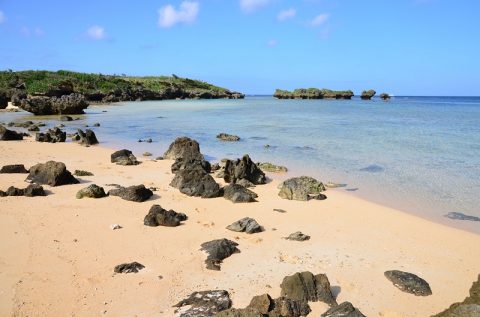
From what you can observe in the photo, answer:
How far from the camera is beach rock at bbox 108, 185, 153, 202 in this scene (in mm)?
9523

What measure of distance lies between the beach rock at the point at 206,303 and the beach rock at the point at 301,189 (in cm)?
527

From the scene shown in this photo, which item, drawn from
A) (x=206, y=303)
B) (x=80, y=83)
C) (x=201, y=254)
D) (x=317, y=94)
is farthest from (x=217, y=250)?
(x=317, y=94)

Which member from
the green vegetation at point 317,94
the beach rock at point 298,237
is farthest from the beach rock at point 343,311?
the green vegetation at point 317,94

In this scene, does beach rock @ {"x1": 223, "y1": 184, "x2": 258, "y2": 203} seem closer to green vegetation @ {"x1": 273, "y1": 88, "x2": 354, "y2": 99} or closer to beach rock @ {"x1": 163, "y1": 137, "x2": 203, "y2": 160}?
beach rock @ {"x1": 163, "y1": 137, "x2": 203, "y2": 160}

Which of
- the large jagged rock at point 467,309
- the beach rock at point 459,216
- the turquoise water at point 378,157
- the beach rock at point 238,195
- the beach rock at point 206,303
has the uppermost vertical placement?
the large jagged rock at point 467,309

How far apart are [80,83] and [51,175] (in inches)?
2383

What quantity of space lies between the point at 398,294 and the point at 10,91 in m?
53.7

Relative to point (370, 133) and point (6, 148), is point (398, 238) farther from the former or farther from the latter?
point (370, 133)

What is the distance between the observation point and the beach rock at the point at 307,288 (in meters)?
5.36

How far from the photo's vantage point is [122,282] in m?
5.68

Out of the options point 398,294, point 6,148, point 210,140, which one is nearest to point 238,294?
point 398,294

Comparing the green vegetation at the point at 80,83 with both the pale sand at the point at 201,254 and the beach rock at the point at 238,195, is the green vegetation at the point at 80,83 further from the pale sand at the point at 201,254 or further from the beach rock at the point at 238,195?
the pale sand at the point at 201,254

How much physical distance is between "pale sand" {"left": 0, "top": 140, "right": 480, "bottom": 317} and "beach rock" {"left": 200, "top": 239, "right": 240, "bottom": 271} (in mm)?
128

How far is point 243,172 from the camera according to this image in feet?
39.2
